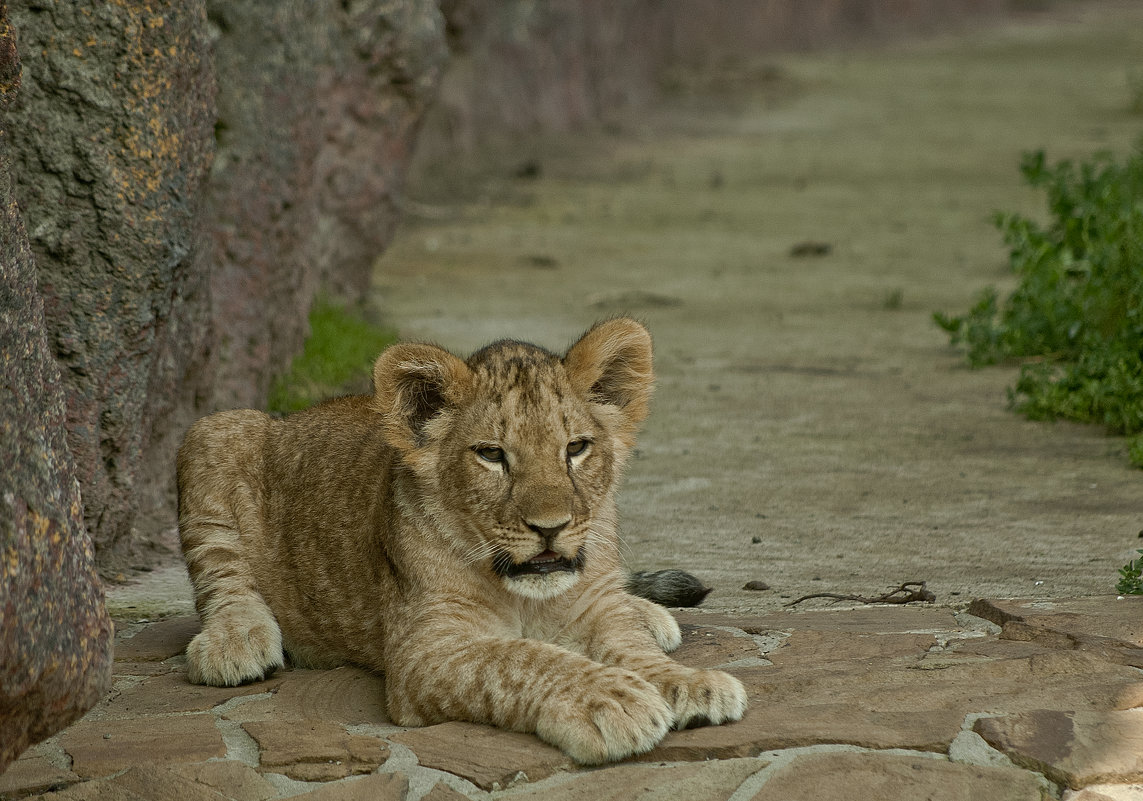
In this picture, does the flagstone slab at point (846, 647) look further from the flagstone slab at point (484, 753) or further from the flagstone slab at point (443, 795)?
the flagstone slab at point (443, 795)

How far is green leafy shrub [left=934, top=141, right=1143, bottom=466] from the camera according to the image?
8125 mm

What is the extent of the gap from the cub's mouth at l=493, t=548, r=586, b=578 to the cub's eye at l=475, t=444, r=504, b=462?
303 millimetres

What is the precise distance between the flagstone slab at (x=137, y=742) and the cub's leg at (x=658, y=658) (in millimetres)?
1249

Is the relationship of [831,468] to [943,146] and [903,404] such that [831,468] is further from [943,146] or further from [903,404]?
[943,146]

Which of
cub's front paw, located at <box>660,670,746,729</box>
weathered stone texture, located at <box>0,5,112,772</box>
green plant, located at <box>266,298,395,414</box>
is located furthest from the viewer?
green plant, located at <box>266,298,395,414</box>

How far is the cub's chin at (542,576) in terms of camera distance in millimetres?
4496

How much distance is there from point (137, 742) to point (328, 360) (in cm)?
539

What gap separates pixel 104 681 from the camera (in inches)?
144

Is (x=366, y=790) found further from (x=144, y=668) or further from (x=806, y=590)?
(x=806, y=590)

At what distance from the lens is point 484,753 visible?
161 inches

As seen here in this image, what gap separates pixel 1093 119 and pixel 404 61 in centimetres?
1406

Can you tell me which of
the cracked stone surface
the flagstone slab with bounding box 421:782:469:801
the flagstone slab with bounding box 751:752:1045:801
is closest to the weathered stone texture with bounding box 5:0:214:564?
the cracked stone surface

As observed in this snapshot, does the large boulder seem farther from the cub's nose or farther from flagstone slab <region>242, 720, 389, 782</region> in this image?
the cub's nose

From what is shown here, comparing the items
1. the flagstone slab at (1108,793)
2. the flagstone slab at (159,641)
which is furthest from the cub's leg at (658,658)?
the flagstone slab at (159,641)
